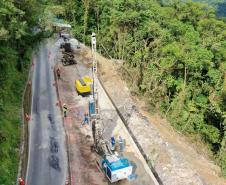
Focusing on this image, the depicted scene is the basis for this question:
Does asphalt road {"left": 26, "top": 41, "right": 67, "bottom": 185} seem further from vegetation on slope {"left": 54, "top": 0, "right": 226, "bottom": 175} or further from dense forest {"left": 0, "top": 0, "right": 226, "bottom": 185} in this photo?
vegetation on slope {"left": 54, "top": 0, "right": 226, "bottom": 175}

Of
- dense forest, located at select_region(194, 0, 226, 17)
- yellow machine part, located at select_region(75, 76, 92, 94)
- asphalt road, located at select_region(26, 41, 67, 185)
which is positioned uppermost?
dense forest, located at select_region(194, 0, 226, 17)

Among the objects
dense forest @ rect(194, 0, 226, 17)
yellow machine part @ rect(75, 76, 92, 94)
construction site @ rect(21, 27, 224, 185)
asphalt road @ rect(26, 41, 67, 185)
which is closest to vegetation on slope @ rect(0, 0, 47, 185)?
asphalt road @ rect(26, 41, 67, 185)

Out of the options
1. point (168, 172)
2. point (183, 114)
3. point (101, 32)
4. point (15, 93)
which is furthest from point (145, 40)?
point (168, 172)

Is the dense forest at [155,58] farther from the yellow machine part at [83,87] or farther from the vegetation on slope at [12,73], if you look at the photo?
the yellow machine part at [83,87]

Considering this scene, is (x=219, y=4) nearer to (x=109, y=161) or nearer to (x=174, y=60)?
(x=174, y=60)

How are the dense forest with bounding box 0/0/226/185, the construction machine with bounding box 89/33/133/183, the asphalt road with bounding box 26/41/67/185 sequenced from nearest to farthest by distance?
the construction machine with bounding box 89/33/133/183, the asphalt road with bounding box 26/41/67/185, the dense forest with bounding box 0/0/226/185

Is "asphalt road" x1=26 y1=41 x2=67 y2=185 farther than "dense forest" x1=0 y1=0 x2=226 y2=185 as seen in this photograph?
No

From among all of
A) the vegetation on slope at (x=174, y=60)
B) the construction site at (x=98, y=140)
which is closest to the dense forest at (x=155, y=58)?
the vegetation on slope at (x=174, y=60)

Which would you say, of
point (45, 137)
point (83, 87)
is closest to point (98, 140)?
point (45, 137)

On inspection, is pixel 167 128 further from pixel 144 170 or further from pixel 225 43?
pixel 225 43
